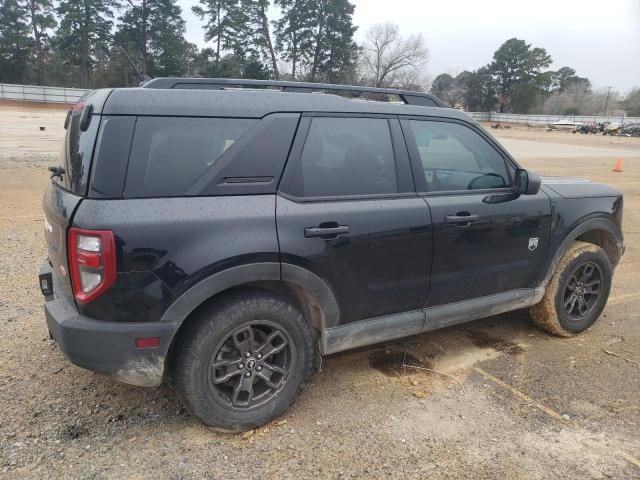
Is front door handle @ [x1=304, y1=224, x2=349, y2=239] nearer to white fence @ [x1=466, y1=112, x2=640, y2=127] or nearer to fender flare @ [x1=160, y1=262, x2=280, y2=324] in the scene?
fender flare @ [x1=160, y1=262, x2=280, y2=324]

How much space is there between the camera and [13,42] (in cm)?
5703

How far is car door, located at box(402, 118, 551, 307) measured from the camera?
3.34m

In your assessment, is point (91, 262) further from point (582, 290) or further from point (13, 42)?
point (13, 42)

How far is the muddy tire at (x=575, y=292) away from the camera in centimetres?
414

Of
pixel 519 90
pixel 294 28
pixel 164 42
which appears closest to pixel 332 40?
pixel 294 28

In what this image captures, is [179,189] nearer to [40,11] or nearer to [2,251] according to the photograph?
[2,251]

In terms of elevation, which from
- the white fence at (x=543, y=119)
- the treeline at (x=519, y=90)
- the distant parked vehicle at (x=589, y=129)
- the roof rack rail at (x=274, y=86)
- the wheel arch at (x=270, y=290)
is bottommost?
the wheel arch at (x=270, y=290)

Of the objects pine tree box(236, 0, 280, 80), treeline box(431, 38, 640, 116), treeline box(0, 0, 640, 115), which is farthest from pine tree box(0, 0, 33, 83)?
treeline box(431, 38, 640, 116)

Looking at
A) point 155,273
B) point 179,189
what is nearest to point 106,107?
point 179,189

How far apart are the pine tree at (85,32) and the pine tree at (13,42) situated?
403cm

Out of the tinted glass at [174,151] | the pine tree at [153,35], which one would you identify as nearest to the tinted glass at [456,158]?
the tinted glass at [174,151]

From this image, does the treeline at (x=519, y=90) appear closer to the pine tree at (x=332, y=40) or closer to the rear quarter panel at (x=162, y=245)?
the pine tree at (x=332, y=40)

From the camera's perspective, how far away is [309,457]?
2697mm

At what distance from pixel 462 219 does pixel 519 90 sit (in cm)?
9548
